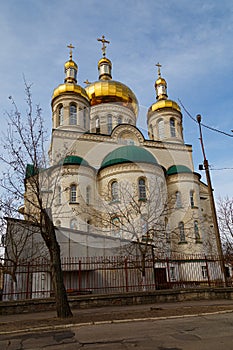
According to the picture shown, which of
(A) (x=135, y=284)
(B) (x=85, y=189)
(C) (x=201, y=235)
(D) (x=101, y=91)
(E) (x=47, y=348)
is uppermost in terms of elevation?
(D) (x=101, y=91)

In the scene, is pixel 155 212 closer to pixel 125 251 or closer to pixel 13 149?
pixel 125 251

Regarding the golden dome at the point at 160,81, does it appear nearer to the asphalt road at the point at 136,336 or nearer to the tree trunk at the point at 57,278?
the tree trunk at the point at 57,278

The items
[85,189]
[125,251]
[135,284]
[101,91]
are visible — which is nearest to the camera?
[135,284]

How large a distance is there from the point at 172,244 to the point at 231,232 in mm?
4902

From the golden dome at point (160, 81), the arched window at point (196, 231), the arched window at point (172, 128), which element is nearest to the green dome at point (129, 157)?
the arched window at point (196, 231)

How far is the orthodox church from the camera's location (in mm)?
22047

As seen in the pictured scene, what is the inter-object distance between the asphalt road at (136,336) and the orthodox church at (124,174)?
32.3 feet

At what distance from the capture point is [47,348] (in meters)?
5.33

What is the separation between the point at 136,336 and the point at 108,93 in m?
30.3

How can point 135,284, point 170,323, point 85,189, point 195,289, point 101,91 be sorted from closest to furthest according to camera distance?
point 170,323, point 195,289, point 135,284, point 85,189, point 101,91

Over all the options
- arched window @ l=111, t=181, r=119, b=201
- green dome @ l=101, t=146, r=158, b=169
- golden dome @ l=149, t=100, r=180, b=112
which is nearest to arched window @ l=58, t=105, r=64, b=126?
green dome @ l=101, t=146, r=158, b=169

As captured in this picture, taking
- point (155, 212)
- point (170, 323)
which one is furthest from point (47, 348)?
point (155, 212)

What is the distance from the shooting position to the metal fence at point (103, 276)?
12.9 metres

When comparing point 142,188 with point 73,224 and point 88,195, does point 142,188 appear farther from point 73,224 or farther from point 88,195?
point 73,224
